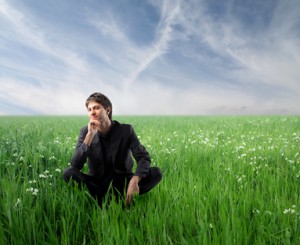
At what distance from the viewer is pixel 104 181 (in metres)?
4.89

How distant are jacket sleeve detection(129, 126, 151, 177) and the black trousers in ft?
0.91

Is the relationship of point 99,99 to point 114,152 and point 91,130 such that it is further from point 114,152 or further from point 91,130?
point 114,152

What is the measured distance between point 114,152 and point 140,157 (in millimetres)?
389

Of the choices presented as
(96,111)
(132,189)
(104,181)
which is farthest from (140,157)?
(96,111)

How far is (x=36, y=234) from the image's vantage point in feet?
12.1

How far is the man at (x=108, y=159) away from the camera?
4707 mm

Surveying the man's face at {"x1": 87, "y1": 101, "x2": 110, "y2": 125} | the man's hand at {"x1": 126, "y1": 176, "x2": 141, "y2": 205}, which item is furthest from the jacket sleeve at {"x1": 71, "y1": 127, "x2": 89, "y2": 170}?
the man's hand at {"x1": 126, "y1": 176, "x2": 141, "y2": 205}

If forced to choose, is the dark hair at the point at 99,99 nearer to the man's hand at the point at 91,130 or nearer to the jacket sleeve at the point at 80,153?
the man's hand at the point at 91,130

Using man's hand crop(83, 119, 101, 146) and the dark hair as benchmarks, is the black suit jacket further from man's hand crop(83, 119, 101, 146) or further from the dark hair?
the dark hair

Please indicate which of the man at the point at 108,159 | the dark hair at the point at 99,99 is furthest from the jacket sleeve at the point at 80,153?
the dark hair at the point at 99,99

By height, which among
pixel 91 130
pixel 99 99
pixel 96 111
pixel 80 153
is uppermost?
pixel 99 99

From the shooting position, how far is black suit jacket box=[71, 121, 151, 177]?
477 cm

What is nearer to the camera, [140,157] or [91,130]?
[91,130]

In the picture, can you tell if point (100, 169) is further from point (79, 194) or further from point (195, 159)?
point (195, 159)
